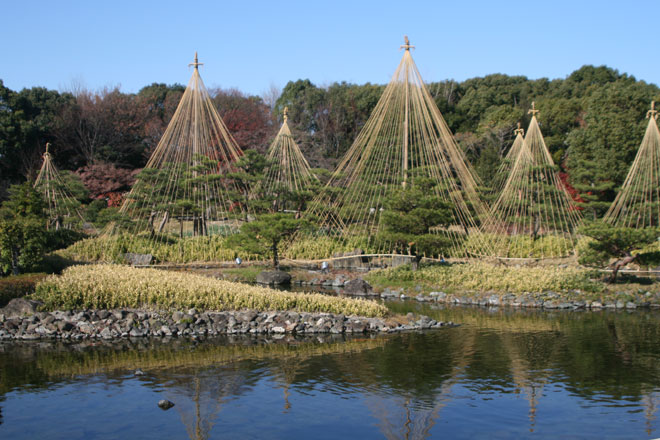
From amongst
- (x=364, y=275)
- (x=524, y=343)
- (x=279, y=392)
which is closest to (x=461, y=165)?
(x=364, y=275)

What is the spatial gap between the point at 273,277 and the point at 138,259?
16.6 feet

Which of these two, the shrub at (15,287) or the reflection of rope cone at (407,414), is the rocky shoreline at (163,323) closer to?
the shrub at (15,287)

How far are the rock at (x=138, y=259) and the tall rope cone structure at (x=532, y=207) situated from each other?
39.9 feet

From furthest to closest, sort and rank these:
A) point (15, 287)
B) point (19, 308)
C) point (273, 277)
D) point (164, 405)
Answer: point (273, 277) → point (15, 287) → point (19, 308) → point (164, 405)

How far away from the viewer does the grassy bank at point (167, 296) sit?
13094mm

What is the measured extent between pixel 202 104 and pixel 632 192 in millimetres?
16095

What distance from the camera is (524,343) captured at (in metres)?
12.2

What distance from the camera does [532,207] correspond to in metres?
22.4

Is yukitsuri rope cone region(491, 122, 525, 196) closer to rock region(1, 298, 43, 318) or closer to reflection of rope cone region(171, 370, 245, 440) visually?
reflection of rope cone region(171, 370, 245, 440)

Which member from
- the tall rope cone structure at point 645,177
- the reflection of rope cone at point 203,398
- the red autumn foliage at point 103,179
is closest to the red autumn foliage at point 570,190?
the tall rope cone structure at point 645,177

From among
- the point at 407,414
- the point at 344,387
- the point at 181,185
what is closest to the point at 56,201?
the point at 181,185

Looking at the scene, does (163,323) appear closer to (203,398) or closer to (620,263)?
(203,398)

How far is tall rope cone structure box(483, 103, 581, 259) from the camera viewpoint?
21625mm

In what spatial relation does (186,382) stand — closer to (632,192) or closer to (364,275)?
(364,275)
